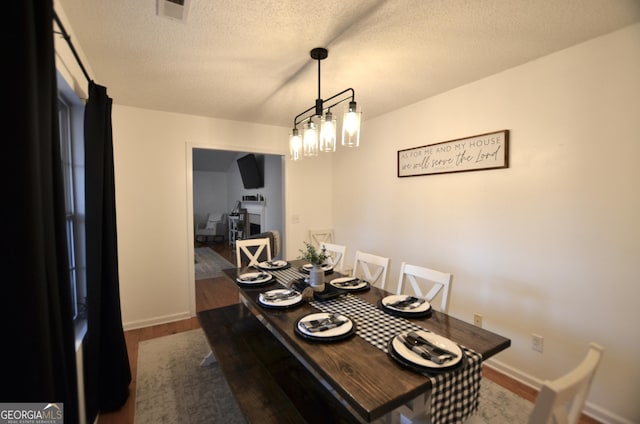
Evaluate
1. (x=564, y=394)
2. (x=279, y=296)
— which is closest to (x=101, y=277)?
(x=279, y=296)

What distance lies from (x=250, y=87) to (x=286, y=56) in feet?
2.20

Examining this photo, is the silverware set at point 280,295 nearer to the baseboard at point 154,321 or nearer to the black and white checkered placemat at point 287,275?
the black and white checkered placemat at point 287,275

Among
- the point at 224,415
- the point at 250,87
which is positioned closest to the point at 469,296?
the point at 224,415

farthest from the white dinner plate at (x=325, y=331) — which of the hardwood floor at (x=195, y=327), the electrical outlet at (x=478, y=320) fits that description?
the electrical outlet at (x=478, y=320)

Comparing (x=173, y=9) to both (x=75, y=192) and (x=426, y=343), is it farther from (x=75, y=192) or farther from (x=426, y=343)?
(x=426, y=343)

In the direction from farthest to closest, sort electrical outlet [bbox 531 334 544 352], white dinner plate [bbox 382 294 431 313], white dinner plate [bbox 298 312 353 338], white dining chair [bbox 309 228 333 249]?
Result: white dining chair [bbox 309 228 333 249], electrical outlet [bbox 531 334 544 352], white dinner plate [bbox 382 294 431 313], white dinner plate [bbox 298 312 353 338]

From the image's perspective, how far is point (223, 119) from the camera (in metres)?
3.39

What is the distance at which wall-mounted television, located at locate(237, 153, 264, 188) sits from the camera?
20.0ft

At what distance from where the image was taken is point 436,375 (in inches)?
39.8

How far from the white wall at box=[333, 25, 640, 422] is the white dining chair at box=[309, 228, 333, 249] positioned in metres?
1.60

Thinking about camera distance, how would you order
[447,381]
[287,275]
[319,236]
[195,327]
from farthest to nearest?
[319,236] < [195,327] < [287,275] < [447,381]

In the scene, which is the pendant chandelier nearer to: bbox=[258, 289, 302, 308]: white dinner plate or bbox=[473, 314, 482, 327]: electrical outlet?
bbox=[258, 289, 302, 308]: white dinner plate

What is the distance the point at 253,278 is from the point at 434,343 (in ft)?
4.48

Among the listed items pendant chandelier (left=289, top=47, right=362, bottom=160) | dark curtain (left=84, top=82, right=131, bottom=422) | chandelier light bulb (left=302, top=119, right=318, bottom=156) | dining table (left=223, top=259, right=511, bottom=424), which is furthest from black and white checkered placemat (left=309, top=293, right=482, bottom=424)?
dark curtain (left=84, top=82, right=131, bottom=422)
